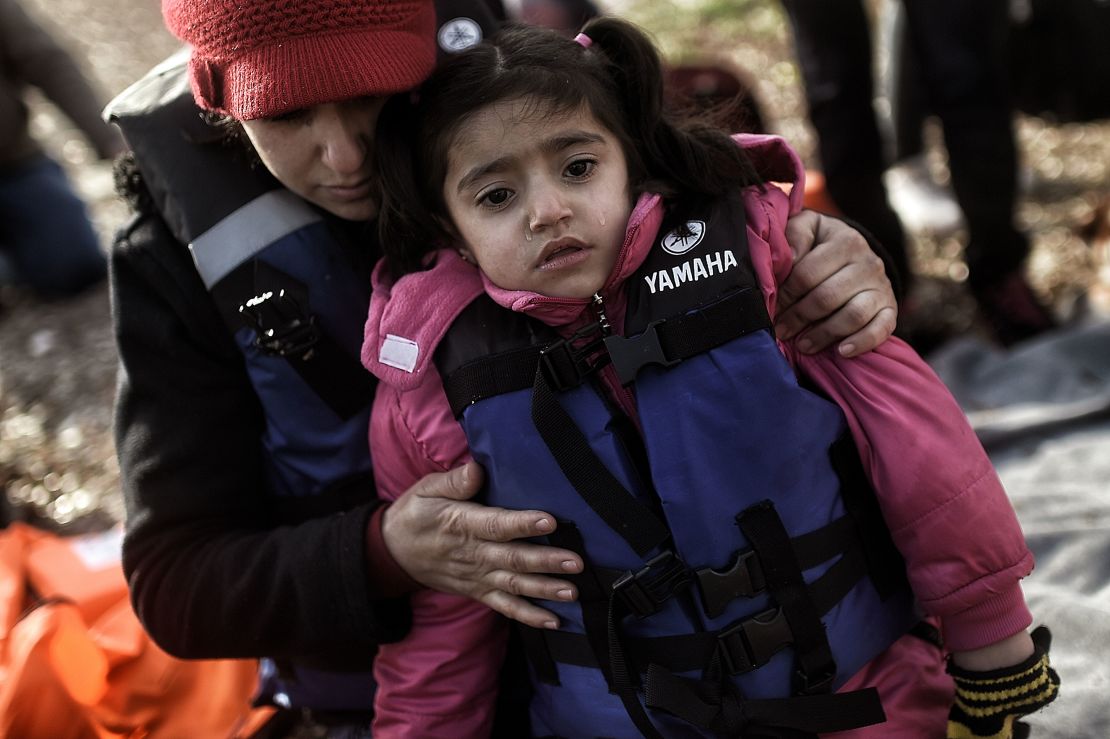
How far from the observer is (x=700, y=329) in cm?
167

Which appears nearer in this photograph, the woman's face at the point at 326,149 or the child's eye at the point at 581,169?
the child's eye at the point at 581,169

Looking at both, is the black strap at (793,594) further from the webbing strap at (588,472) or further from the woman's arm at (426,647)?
the woman's arm at (426,647)

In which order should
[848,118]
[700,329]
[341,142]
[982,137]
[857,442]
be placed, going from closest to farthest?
1. [700,329]
2. [857,442]
3. [341,142]
4. [982,137]
5. [848,118]

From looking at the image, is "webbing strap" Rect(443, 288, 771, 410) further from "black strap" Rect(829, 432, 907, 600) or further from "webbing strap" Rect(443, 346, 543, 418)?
"black strap" Rect(829, 432, 907, 600)

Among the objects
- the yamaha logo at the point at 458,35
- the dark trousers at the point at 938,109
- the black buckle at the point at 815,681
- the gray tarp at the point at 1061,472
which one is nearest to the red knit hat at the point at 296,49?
the yamaha logo at the point at 458,35

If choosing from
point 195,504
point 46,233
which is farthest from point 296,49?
point 46,233

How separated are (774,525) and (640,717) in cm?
42

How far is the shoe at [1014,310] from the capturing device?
12.9ft

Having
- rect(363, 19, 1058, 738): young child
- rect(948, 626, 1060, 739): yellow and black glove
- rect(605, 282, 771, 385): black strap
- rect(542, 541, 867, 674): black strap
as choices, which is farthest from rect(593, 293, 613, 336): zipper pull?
rect(948, 626, 1060, 739): yellow and black glove

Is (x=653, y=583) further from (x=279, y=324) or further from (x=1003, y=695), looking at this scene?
(x=279, y=324)

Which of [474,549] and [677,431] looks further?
[474,549]

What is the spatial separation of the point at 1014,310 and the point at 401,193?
296 cm

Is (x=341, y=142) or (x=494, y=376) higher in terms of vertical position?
(x=341, y=142)

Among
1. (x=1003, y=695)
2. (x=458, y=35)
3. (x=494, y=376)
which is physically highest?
(x=458, y=35)
